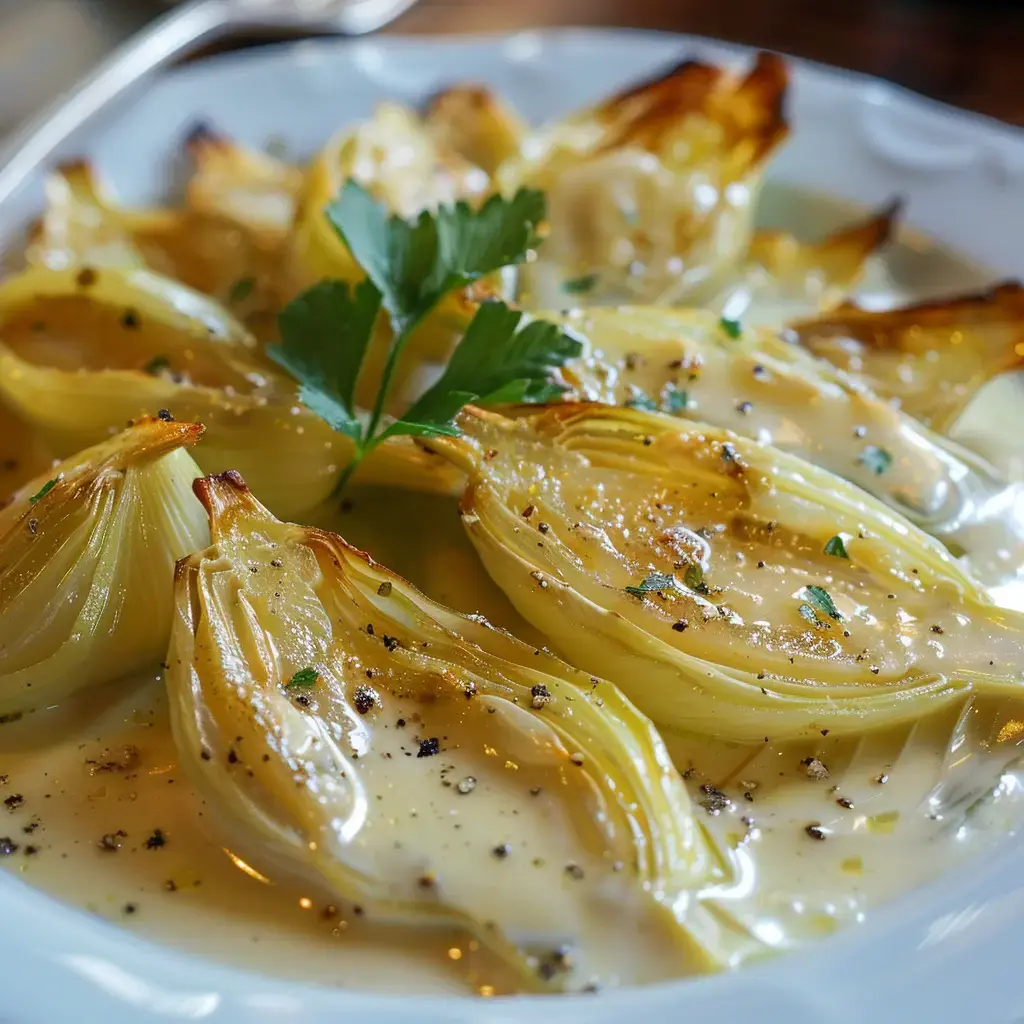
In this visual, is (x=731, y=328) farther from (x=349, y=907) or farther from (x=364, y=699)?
(x=349, y=907)

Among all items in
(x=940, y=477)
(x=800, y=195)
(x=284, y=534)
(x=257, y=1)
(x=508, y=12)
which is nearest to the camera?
(x=284, y=534)

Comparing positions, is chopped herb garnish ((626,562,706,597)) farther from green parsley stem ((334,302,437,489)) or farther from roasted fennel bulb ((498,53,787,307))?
roasted fennel bulb ((498,53,787,307))

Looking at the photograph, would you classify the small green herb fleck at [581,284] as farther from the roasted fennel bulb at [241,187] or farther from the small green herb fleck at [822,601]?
the small green herb fleck at [822,601]

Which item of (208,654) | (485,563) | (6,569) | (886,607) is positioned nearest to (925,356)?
(886,607)

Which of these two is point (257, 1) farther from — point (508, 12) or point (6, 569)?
point (6, 569)

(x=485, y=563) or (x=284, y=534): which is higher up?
(x=284, y=534)

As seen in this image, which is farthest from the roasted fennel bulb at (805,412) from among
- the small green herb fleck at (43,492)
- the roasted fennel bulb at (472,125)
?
the roasted fennel bulb at (472,125)
